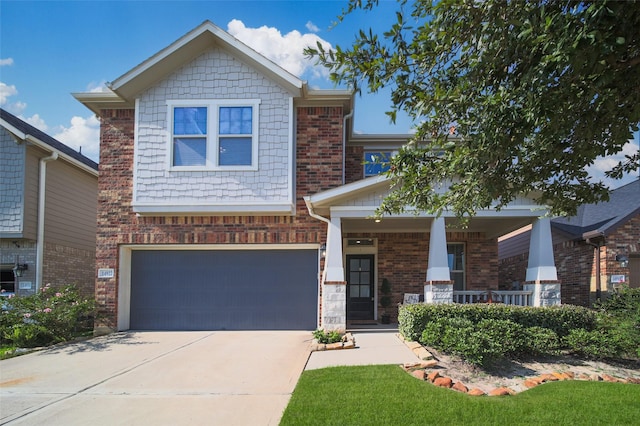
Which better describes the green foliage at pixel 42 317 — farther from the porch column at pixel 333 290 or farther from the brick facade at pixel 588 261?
the brick facade at pixel 588 261

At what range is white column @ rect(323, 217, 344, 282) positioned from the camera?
1114 cm

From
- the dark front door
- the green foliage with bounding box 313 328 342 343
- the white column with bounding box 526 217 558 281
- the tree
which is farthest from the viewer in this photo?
the dark front door

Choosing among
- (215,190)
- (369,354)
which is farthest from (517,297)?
(215,190)

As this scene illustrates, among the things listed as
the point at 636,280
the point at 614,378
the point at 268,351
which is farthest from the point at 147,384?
the point at 636,280

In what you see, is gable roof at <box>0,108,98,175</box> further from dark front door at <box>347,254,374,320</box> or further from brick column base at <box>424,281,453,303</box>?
brick column base at <box>424,281,453,303</box>

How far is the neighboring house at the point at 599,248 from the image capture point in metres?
12.5

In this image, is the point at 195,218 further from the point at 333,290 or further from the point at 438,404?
the point at 438,404

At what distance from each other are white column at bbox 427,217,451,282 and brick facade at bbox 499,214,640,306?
4.65 m

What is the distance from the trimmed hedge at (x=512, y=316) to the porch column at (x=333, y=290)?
1847 mm

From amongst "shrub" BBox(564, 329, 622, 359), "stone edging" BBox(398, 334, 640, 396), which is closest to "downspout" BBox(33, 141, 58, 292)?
"stone edging" BBox(398, 334, 640, 396)

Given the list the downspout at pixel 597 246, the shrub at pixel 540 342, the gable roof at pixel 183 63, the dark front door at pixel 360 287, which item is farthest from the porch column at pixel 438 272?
the downspout at pixel 597 246

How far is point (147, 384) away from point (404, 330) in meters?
5.08

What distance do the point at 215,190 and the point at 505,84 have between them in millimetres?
8607

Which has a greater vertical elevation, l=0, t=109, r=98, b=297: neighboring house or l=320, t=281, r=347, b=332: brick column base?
l=0, t=109, r=98, b=297: neighboring house
